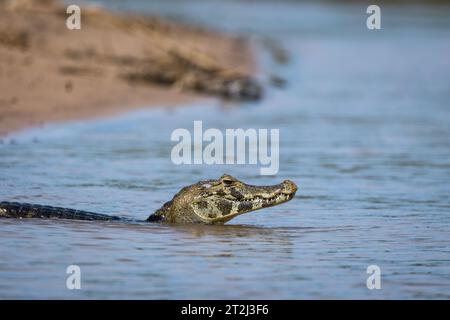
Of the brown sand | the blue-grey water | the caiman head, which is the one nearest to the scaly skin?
the caiman head

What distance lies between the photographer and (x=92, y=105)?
1672cm

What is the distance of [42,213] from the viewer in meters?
9.39

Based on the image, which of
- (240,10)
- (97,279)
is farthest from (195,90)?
(240,10)

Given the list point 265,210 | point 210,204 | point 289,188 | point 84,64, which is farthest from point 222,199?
point 84,64

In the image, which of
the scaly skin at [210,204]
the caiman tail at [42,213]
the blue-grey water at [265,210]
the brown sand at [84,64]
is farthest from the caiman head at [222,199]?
the brown sand at [84,64]

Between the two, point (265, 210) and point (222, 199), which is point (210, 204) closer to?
point (222, 199)

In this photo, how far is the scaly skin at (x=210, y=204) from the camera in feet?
30.2

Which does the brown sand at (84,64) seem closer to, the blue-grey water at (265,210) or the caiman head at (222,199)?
the blue-grey water at (265,210)

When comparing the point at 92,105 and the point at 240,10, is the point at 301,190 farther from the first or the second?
the point at 240,10

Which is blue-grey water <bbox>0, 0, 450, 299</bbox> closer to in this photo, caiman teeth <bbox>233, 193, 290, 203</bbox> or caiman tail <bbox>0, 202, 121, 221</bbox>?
caiman tail <bbox>0, 202, 121, 221</bbox>

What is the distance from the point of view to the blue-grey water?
7656 millimetres

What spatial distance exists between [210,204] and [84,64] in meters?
10.4

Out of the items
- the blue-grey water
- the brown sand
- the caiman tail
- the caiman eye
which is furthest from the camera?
the brown sand

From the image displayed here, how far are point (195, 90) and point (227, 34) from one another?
11.6 m
